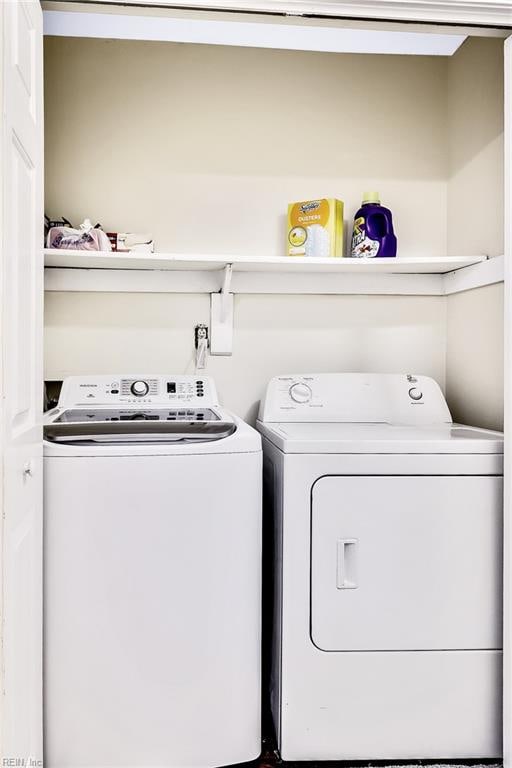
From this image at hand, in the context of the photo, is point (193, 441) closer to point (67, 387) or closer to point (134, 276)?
point (67, 387)

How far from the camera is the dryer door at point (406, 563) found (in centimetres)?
175

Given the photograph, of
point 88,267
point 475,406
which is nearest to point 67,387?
point 88,267

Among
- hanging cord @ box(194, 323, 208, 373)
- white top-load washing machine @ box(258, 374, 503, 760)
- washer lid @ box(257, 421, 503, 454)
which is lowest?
white top-load washing machine @ box(258, 374, 503, 760)

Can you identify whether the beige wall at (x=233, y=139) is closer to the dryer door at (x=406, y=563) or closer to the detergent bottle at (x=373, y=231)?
the detergent bottle at (x=373, y=231)

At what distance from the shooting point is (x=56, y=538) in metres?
1.61

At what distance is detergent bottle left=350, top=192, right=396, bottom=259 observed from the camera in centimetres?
235

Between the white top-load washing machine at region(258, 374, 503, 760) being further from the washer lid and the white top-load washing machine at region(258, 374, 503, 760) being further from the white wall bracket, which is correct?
the white wall bracket

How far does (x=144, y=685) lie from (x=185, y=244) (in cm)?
160

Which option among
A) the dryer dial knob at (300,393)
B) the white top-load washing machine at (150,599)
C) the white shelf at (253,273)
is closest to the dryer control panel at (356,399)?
the dryer dial knob at (300,393)

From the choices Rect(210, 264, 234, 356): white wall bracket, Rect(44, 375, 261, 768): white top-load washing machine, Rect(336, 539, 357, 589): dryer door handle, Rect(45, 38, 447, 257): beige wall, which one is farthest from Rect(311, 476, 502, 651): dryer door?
Rect(45, 38, 447, 257): beige wall
